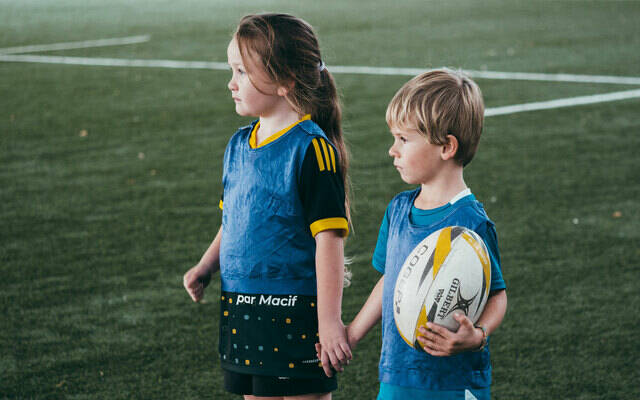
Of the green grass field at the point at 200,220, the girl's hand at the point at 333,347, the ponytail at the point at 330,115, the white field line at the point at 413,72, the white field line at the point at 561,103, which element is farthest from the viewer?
the white field line at the point at 413,72

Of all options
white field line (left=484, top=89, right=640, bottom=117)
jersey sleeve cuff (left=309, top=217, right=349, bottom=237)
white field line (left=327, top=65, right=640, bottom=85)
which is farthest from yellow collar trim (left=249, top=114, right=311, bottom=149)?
white field line (left=327, top=65, right=640, bottom=85)

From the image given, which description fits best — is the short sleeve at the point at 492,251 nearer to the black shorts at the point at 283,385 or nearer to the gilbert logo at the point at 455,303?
the gilbert logo at the point at 455,303

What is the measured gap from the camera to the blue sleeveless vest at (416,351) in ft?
7.22

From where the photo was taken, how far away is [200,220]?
6.36 m

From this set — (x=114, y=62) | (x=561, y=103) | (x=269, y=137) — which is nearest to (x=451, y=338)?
(x=269, y=137)

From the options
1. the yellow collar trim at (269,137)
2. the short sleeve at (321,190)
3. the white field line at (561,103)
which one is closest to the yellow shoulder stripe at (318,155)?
the short sleeve at (321,190)

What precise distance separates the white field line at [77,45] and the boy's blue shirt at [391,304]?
15642 mm

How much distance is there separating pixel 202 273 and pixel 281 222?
1.41 ft

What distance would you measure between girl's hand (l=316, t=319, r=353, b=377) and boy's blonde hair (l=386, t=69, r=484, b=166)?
568 millimetres

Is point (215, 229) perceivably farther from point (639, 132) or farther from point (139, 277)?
point (639, 132)

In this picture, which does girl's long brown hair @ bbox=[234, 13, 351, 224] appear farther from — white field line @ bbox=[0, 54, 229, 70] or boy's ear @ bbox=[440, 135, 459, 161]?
white field line @ bbox=[0, 54, 229, 70]

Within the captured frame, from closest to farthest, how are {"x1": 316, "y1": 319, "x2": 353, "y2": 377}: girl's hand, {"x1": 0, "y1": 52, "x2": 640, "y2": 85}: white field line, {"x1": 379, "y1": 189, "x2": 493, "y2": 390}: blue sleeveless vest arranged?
{"x1": 379, "y1": 189, "x2": 493, "y2": 390}: blue sleeveless vest → {"x1": 316, "y1": 319, "x2": 353, "y2": 377}: girl's hand → {"x1": 0, "y1": 52, "x2": 640, "y2": 85}: white field line

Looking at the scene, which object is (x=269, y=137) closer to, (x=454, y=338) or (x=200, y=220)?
(x=454, y=338)

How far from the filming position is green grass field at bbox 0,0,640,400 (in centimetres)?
410
